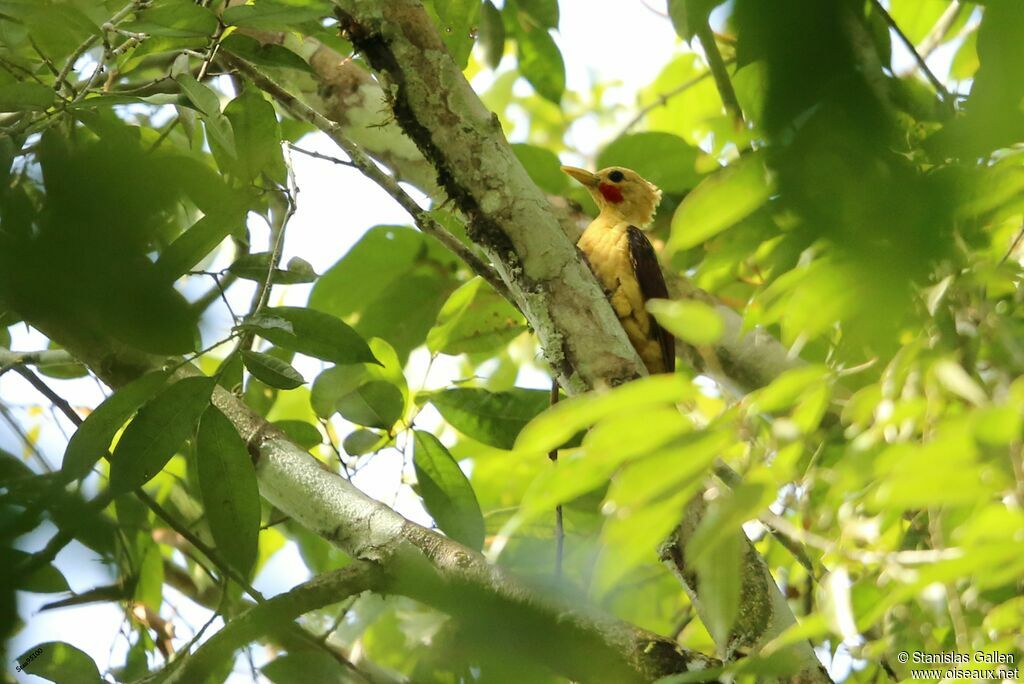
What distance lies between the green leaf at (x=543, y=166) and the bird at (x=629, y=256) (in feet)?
0.67

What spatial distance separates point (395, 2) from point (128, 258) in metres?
1.67

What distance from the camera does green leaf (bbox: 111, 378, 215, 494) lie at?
82.1 inches

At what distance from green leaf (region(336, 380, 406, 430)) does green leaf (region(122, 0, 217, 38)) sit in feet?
3.50

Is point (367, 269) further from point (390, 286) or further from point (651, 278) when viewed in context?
point (651, 278)

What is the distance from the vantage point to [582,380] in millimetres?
2338

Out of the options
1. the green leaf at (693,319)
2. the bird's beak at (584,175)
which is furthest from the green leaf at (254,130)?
the bird's beak at (584,175)

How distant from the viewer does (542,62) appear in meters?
3.51

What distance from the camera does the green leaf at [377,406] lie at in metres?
2.88

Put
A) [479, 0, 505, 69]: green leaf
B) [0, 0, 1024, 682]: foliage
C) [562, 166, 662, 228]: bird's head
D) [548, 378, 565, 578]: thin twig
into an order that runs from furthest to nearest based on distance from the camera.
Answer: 1. [562, 166, 662, 228]: bird's head
2. [479, 0, 505, 69]: green leaf
3. [548, 378, 565, 578]: thin twig
4. [0, 0, 1024, 682]: foliage

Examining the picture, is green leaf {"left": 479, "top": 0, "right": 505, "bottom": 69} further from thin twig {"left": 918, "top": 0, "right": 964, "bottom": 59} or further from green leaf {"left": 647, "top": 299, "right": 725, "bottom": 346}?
green leaf {"left": 647, "top": 299, "right": 725, "bottom": 346}

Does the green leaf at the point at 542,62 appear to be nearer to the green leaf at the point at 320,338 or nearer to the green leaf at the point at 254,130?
the green leaf at the point at 254,130

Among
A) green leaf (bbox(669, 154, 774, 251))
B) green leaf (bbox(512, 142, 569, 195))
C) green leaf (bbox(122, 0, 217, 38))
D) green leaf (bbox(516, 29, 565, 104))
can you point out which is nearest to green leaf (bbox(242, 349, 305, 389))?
green leaf (bbox(122, 0, 217, 38))

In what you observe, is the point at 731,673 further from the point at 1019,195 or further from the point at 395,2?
the point at 395,2

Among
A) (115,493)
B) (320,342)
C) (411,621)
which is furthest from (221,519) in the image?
(411,621)
